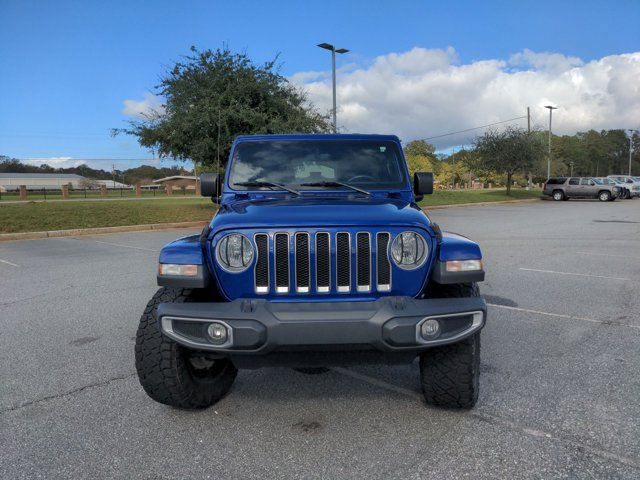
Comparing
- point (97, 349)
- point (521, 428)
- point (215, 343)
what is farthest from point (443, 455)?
point (97, 349)

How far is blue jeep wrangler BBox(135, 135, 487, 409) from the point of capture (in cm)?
262

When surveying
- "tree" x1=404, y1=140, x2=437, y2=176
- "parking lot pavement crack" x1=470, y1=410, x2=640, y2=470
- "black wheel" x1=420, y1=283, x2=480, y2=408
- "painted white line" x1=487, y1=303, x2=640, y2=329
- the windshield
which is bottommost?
"parking lot pavement crack" x1=470, y1=410, x2=640, y2=470

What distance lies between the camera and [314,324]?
2.58 meters

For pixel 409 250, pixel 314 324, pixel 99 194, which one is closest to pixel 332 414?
pixel 314 324

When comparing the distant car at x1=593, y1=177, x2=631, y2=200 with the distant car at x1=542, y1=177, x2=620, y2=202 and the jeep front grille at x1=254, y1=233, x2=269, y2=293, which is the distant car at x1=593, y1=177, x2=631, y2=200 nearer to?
the distant car at x1=542, y1=177, x2=620, y2=202

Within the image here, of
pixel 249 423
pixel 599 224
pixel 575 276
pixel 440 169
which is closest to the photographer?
pixel 249 423

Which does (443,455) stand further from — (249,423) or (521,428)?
(249,423)

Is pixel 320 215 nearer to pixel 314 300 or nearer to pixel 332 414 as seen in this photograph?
pixel 314 300

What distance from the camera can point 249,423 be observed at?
10.2ft

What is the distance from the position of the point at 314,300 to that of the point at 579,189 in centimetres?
3760

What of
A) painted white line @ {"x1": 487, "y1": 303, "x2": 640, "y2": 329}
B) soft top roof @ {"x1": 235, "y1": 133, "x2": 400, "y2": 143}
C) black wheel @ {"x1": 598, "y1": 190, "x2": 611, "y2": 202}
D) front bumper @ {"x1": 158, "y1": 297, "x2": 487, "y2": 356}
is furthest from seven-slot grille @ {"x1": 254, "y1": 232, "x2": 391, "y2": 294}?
black wheel @ {"x1": 598, "y1": 190, "x2": 611, "y2": 202}

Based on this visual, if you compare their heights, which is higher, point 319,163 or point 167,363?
point 319,163

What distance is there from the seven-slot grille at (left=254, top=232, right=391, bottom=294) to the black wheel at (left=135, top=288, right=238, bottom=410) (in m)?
0.57

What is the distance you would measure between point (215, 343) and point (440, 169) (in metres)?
103
